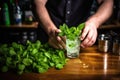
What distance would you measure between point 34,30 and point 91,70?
1729 mm

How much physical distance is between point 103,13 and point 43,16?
44cm

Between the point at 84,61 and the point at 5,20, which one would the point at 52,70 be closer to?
the point at 84,61

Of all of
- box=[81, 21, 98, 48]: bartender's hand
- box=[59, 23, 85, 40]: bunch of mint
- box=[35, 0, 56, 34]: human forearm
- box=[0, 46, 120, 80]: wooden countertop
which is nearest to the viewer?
box=[0, 46, 120, 80]: wooden countertop

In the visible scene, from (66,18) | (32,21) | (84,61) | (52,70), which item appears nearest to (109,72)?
(84,61)

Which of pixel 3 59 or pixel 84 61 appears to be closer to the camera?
pixel 3 59

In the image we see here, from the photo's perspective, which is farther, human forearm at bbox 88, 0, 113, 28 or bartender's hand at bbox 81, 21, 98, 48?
human forearm at bbox 88, 0, 113, 28

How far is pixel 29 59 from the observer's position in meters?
1.27

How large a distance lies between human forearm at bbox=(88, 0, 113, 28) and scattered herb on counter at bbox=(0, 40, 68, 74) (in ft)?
1.39

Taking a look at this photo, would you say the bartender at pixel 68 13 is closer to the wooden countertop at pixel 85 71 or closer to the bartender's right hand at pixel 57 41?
the bartender's right hand at pixel 57 41

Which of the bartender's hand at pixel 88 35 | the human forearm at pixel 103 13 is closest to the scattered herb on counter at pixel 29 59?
the bartender's hand at pixel 88 35

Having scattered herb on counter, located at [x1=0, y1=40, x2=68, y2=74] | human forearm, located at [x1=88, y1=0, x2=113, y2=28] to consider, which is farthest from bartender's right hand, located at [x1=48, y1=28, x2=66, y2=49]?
human forearm, located at [x1=88, y1=0, x2=113, y2=28]

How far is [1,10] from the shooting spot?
279cm

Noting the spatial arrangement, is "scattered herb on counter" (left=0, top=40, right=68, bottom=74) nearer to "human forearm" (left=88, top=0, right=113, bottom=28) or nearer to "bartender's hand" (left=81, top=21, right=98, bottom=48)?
"bartender's hand" (left=81, top=21, right=98, bottom=48)

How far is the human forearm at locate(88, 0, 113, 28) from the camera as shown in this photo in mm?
1698
